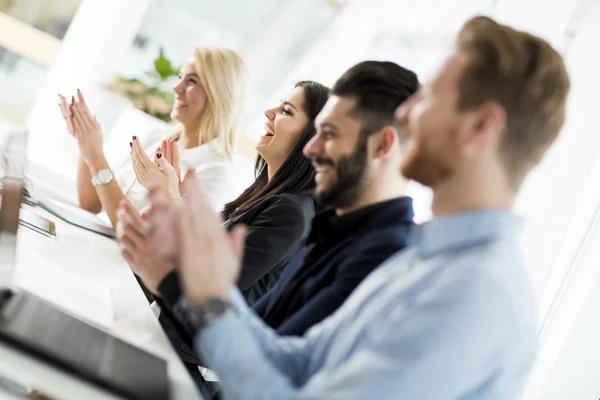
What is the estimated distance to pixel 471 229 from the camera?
0.96 m

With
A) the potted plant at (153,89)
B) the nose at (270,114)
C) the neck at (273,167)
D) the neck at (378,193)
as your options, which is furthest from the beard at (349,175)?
the potted plant at (153,89)

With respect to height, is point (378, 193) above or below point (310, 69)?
below

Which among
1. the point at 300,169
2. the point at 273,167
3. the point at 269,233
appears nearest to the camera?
the point at 269,233

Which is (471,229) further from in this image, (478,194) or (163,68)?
(163,68)

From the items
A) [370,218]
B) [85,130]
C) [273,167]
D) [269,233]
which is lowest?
[85,130]

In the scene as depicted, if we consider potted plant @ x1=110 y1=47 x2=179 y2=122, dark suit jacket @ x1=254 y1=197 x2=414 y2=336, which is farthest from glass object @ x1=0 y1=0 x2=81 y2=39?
dark suit jacket @ x1=254 y1=197 x2=414 y2=336

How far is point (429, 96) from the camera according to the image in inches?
41.6

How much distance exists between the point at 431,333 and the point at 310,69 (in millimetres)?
3969

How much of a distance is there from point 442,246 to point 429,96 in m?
0.22

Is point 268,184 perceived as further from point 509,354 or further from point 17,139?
point 509,354

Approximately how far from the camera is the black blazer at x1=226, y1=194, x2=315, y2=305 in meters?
1.85

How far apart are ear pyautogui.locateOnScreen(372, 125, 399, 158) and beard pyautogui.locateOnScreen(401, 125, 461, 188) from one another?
266 mm

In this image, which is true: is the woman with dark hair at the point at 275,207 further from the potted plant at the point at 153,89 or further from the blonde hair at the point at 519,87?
the potted plant at the point at 153,89

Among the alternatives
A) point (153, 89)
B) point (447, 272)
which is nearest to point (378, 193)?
point (447, 272)
